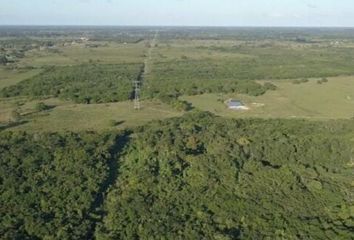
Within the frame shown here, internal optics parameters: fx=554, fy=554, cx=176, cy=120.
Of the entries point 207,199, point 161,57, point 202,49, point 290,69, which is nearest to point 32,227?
point 207,199

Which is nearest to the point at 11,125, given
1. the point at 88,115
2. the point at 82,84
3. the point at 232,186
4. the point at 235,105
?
the point at 88,115

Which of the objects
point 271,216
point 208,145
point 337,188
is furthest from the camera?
point 208,145

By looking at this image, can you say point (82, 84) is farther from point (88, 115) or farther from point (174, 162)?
point (174, 162)

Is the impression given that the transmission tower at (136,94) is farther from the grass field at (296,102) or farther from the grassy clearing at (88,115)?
the grass field at (296,102)

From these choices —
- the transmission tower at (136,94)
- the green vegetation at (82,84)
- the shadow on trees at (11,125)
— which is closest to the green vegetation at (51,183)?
the shadow on trees at (11,125)

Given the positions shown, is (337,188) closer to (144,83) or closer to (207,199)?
(207,199)

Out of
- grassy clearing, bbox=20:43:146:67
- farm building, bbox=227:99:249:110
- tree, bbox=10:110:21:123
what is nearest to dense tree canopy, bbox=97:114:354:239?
tree, bbox=10:110:21:123
